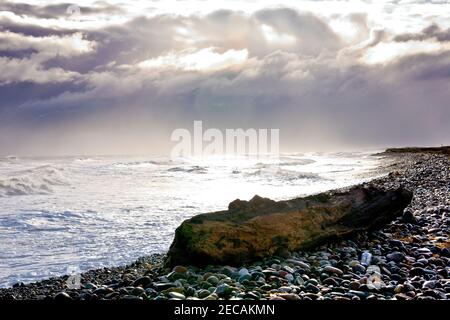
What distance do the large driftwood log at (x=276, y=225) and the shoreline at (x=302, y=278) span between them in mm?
213

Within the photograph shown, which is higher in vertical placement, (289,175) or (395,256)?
(395,256)

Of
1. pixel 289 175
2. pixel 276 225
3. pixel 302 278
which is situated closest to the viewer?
pixel 302 278

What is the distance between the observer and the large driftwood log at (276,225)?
6445mm

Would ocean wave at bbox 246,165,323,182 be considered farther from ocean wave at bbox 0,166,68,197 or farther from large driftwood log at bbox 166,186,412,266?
large driftwood log at bbox 166,186,412,266

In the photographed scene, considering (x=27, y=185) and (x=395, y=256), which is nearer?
(x=395, y=256)

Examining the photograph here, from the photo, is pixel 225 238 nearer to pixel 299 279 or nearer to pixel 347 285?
pixel 299 279

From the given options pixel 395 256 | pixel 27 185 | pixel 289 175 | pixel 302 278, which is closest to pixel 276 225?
pixel 302 278

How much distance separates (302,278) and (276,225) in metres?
1.47

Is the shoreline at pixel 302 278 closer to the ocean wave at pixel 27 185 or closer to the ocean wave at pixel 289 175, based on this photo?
the ocean wave at pixel 27 185

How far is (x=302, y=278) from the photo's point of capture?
5602 mm

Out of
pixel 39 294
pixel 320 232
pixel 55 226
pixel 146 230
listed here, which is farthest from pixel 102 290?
pixel 55 226

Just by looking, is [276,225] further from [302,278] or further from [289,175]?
[289,175]

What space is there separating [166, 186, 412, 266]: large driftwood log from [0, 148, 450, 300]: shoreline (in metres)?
0.21
